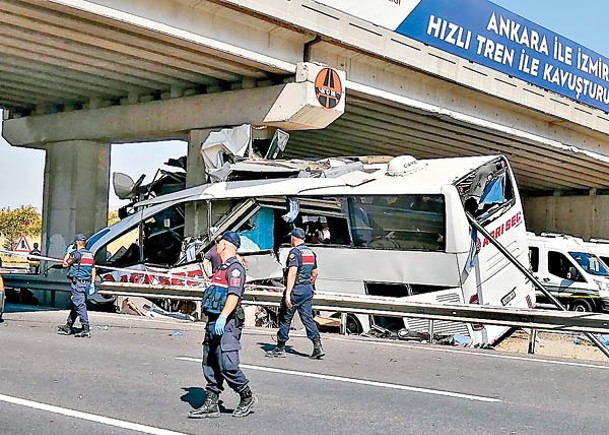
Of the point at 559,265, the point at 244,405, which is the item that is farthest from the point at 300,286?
the point at 559,265

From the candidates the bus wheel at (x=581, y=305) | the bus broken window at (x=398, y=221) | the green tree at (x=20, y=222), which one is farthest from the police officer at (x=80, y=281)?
the green tree at (x=20, y=222)

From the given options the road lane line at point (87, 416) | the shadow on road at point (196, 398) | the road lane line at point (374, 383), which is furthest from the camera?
the road lane line at point (374, 383)

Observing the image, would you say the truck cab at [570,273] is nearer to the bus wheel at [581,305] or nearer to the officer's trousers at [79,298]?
the bus wheel at [581,305]

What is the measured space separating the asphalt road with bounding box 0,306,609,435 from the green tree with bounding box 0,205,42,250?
59711 millimetres

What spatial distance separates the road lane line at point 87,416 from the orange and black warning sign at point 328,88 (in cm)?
1224

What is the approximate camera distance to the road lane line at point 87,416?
653 cm

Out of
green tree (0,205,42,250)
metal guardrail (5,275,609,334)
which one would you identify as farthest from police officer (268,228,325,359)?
green tree (0,205,42,250)

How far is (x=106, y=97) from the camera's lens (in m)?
23.2

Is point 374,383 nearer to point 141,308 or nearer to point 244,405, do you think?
point 244,405

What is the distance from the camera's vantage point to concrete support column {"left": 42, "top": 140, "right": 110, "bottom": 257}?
2458 cm

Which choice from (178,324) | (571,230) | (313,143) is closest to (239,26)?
(178,324)

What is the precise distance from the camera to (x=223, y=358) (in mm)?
6875

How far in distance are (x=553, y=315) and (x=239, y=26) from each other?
9206 mm

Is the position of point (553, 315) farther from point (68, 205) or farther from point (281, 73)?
point (68, 205)
